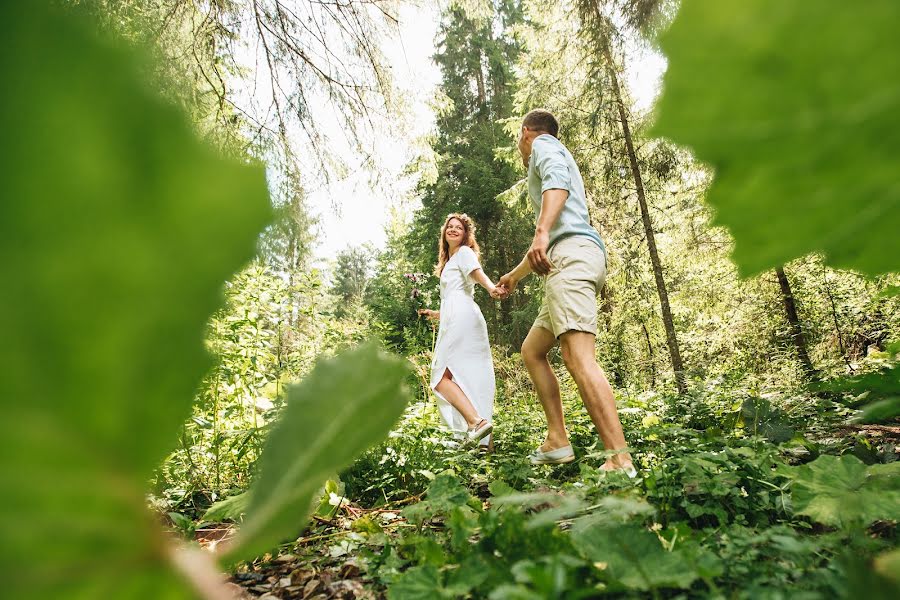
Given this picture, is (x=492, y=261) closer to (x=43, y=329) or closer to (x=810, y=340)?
(x=810, y=340)

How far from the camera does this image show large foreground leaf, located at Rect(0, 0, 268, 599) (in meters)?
0.15

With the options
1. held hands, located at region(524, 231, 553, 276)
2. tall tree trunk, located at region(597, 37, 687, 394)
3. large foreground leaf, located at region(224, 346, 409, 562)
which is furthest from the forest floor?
tall tree trunk, located at region(597, 37, 687, 394)

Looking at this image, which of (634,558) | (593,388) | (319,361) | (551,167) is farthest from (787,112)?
(551,167)

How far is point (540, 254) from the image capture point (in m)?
2.67

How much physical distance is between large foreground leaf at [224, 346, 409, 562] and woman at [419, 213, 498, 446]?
3.95m

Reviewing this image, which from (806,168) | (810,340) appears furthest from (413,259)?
(806,168)

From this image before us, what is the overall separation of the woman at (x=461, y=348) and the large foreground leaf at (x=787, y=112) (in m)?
3.91

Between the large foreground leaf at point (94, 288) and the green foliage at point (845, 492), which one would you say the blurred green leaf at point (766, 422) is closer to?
the green foliage at point (845, 492)

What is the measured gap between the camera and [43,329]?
17cm

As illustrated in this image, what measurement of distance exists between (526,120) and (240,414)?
270cm

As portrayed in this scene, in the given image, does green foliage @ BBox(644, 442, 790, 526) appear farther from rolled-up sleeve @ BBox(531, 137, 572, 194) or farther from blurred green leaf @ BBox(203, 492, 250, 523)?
rolled-up sleeve @ BBox(531, 137, 572, 194)

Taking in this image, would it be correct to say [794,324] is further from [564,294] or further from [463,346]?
[564,294]

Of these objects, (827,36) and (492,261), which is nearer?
(827,36)

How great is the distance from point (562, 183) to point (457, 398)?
2.19 meters
